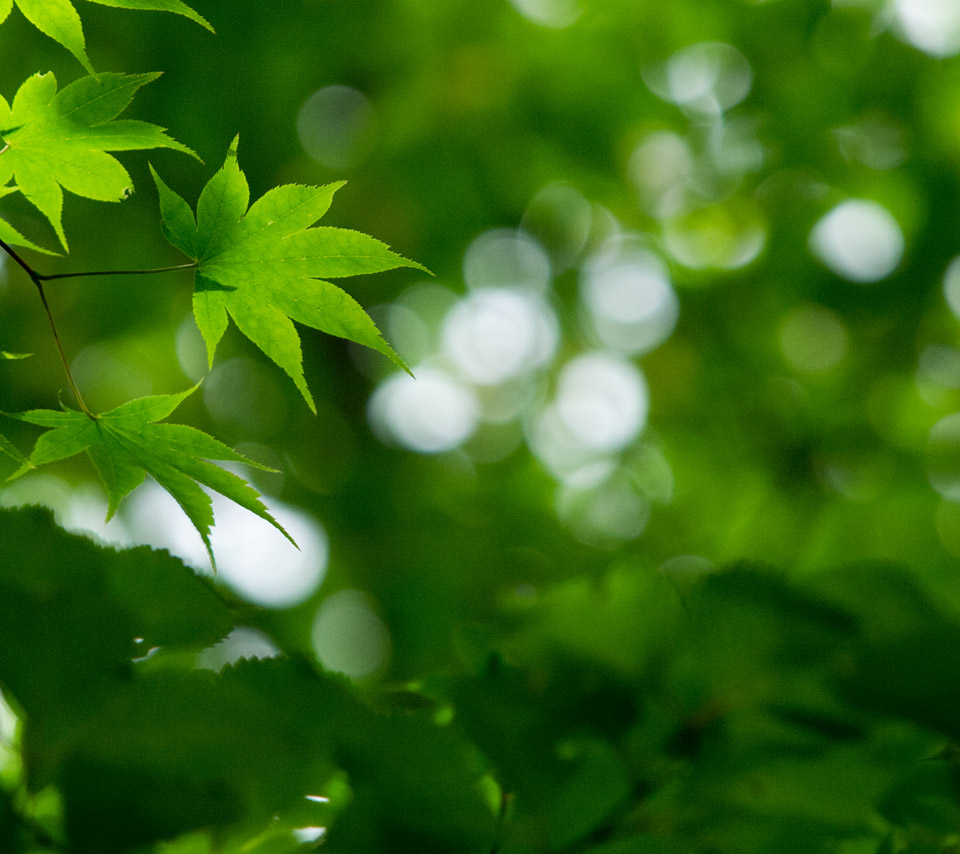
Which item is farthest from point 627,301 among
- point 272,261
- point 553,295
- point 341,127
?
point 272,261

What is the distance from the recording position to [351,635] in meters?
2.92

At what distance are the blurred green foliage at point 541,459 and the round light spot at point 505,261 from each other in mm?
17

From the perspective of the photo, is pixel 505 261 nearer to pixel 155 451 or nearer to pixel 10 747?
pixel 155 451

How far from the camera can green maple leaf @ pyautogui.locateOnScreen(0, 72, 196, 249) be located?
429 millimetres

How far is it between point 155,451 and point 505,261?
2281 millimetres

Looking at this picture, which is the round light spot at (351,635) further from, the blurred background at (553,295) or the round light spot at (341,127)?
the round light spot at (341,127)

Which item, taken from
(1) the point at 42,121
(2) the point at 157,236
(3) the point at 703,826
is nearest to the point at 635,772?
(3) the point at 703,826

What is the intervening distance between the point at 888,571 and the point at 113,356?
2.43 metres

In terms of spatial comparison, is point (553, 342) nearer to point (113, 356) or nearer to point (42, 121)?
point (113, 356)

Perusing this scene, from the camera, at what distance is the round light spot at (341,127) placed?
2199mm

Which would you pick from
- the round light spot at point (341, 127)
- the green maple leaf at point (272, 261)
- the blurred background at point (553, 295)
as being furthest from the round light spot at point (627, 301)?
the green maple leaf at point (272, 261)

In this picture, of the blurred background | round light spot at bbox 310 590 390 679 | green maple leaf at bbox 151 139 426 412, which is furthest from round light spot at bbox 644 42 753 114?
green maple leaf at bbox 151 139 426 412

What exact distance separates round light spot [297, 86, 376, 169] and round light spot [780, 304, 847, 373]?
1.53 metres

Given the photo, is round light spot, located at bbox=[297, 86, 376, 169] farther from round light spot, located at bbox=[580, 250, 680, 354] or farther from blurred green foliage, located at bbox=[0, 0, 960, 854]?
round light spot, located at bbox=[580, 250, 680, 354]
